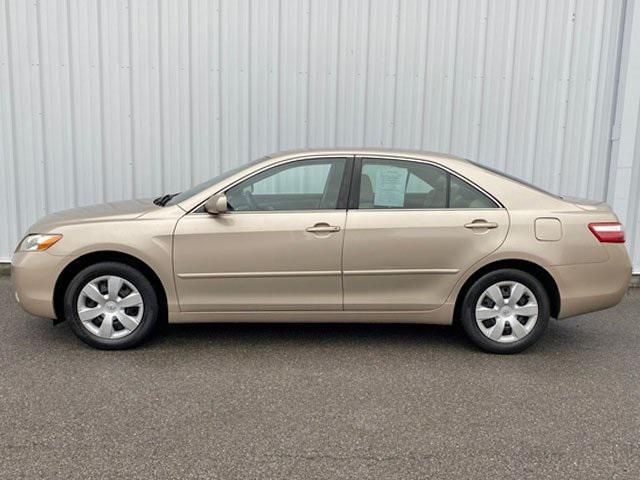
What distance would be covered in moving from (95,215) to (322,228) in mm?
1784

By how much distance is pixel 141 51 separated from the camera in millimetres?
6570

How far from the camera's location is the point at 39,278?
13.8 ft

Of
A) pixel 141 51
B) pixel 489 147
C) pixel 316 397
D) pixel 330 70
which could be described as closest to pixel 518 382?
pixel 316 397

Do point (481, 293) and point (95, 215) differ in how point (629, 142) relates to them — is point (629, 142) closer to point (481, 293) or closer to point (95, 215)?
point (481, 293)

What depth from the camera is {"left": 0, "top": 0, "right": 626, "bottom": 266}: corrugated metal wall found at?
653 centimetres

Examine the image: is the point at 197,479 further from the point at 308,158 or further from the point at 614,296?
the point at 614,296

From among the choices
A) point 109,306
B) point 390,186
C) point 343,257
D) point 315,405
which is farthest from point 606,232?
point 109,306

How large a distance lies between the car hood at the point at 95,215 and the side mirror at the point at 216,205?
542 millimetres

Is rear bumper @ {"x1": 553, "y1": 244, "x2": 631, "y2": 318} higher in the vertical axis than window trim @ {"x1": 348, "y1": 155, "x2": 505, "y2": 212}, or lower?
lower

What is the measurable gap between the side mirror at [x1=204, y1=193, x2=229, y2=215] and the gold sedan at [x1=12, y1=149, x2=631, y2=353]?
1 cm

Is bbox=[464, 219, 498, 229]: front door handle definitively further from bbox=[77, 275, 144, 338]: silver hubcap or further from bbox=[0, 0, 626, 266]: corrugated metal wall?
bbox=[0, 0, 626, 266]: corrugated metal wall

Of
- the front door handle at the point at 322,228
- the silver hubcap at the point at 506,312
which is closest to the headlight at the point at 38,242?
the front door handle at the point at 322,228

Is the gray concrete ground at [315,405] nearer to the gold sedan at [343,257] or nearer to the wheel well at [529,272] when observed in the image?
the gold sedan at [343,257]

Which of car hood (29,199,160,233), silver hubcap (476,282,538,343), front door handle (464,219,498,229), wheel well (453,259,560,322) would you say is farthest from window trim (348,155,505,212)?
car hood (29,199,160,233)
